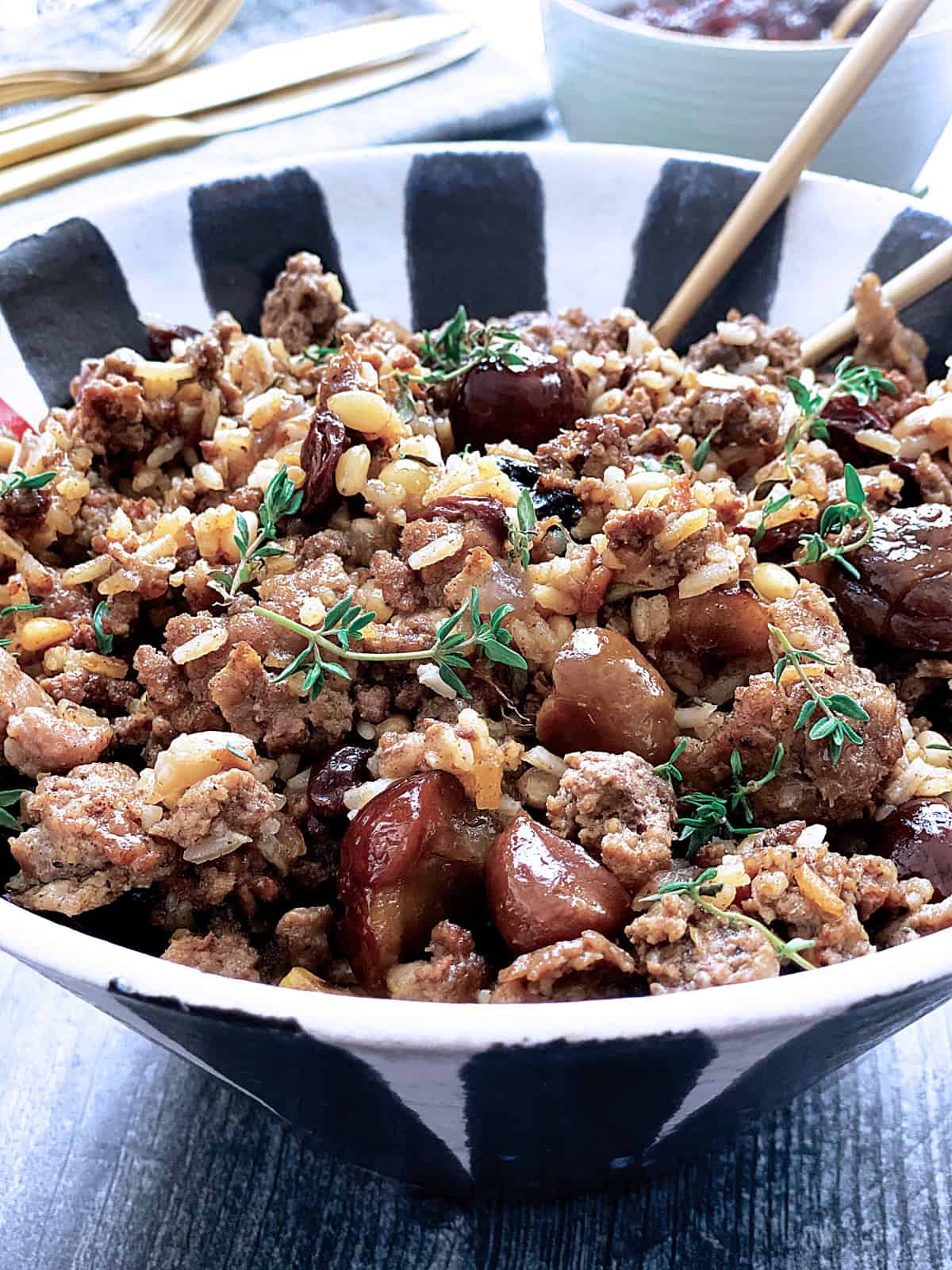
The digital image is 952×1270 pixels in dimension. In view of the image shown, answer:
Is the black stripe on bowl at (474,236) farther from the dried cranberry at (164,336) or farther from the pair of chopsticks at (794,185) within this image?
the dried cranberry at (164,336)

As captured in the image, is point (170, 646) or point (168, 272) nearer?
point (170, 646)

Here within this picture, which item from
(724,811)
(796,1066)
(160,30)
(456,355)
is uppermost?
(160,30)

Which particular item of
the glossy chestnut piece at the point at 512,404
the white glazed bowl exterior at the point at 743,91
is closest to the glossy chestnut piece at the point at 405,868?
the glossy chestnut piece at the point at 512,404

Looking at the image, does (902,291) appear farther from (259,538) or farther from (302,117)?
(302,117)

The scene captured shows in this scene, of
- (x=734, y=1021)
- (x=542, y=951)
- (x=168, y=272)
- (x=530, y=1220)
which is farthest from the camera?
(x=168, y=272)

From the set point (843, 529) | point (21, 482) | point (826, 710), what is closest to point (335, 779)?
point (826, 710)

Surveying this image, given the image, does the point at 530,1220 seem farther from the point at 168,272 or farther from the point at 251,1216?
the point at 168,272

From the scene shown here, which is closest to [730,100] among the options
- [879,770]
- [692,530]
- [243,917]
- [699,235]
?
[699,235]
